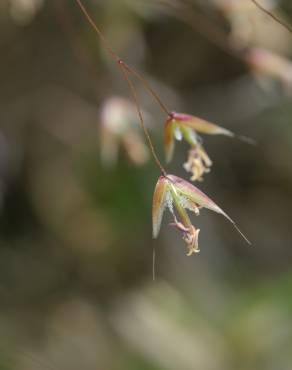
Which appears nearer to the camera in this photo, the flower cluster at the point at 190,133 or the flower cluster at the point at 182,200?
the flower cluster at the point at 182,200

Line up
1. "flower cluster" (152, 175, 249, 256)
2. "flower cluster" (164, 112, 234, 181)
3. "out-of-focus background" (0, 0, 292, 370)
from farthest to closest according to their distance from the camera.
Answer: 1. "out-of-focus background" (0, 0, 292, 370)
2. "flower cluster" (164, 112, 234, 181)
3. "flower cluster" (152, 175, 249, 256)

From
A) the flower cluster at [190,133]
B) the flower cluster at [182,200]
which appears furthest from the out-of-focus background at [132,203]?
the flower cluster at [182,200]

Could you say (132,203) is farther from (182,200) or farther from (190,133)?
(182,200)

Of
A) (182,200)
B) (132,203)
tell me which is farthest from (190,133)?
(132,203)

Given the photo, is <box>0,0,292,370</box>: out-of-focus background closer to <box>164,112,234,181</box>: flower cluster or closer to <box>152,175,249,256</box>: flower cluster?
<box>164,112,234,181</box>: flower cluster

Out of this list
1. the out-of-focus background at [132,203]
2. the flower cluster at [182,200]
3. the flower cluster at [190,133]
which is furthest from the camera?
the out-of-focus background at [132,203]

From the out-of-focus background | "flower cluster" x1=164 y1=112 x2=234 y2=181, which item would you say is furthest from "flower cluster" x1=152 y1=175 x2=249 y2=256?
the out-of-focus background

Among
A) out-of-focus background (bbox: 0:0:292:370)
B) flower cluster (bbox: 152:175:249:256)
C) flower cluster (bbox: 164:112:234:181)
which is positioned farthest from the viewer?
out-of-focus background (bbox: 0:0:292:370)

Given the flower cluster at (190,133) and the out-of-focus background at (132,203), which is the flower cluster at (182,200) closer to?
the flower cluster at (190,133)

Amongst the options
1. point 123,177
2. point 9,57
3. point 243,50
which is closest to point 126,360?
point 123,177

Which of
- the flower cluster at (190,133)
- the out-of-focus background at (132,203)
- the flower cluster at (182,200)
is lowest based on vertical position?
the flower cluster at (182,200)
